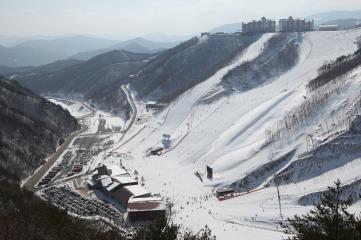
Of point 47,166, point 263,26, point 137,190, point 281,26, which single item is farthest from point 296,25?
point 137,190

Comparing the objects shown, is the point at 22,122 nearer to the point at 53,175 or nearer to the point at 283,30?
the point at 53,175

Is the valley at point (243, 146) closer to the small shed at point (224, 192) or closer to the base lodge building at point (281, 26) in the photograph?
the small shed at point (224, 192)

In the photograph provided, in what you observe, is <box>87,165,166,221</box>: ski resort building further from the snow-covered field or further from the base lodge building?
the base lodge building

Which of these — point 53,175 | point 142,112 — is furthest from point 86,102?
point 53,175

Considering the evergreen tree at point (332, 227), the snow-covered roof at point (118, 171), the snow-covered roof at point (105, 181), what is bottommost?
the snow-covered roof at point (118, 171)

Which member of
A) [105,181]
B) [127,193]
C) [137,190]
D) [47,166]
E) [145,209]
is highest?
[145,209]

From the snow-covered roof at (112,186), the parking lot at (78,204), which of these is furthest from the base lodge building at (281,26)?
the parking lot at (78,204)

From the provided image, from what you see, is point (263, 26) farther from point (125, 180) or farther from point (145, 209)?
point (145, 209)
